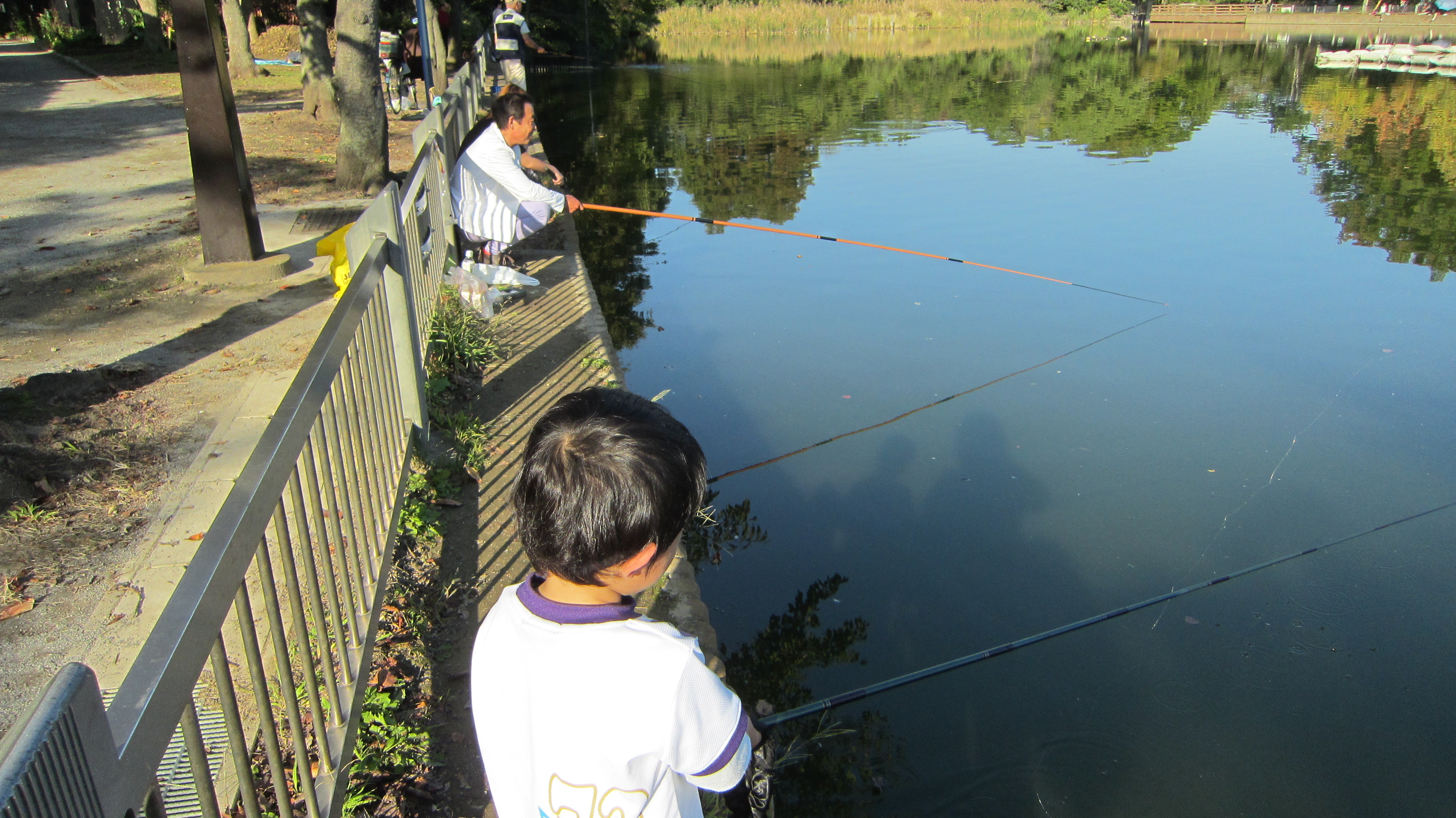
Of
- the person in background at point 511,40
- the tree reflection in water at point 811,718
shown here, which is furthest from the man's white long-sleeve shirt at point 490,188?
the person in background at point 511,40

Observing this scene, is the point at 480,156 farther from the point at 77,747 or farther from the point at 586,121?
the point at 586,121

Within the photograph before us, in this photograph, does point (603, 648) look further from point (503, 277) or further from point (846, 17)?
point (846, 17)

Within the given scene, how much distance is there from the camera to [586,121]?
17.8 metres

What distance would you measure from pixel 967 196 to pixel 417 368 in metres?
8.44

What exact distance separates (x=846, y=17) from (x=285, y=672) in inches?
2033

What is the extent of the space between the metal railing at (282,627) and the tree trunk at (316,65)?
982cm

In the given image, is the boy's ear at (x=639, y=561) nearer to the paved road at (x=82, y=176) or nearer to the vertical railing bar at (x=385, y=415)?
the vertical railing bar at (x=385, y=415)

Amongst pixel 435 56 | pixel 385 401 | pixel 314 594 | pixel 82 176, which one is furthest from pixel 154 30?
pixel 314 594

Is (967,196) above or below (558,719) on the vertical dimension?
below

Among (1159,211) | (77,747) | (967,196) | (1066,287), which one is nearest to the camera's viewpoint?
(77,747)

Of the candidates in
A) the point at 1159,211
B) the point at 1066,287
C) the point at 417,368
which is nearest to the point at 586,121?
the point at 1159,211

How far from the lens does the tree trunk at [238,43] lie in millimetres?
17797

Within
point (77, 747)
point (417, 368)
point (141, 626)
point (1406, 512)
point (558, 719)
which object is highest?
point (77, 747)

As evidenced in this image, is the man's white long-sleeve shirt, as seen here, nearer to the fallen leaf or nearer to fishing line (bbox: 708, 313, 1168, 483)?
fishing line (bbox: 708, 313, 1168, 483)
